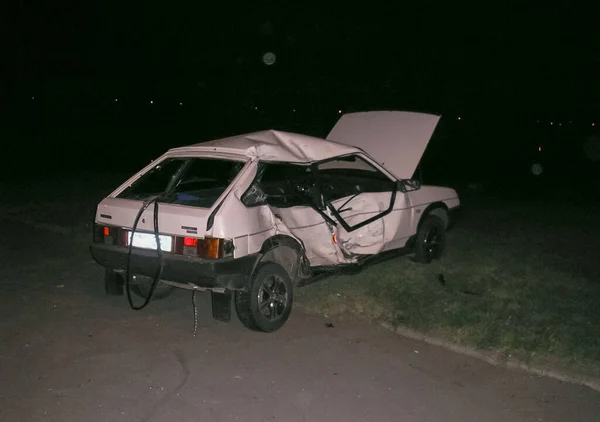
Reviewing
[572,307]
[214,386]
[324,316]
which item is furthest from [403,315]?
[214,386]

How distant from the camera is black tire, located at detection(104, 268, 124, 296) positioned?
6488 millimetres

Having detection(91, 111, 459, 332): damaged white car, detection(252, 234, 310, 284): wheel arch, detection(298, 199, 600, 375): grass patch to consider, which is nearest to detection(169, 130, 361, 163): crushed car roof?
detection(91, 111, 459, 332): damaged white car

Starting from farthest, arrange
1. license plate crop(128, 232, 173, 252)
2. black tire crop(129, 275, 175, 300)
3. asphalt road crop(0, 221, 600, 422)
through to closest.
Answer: black tire crop(129, 275, 175, 300)
license plate crop(128, 232, 173, 252)
asphalt road crop(0, 221, 600, 422)

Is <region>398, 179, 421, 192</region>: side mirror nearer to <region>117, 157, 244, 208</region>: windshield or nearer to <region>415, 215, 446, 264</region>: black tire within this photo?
<region>415, 215, 446, 264</region>: black tire

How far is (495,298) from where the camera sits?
6719mm

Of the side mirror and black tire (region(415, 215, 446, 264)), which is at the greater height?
the side mirror

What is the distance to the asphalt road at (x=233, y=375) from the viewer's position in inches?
167

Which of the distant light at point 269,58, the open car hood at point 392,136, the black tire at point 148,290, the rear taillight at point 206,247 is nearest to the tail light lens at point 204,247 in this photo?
the rear taillight at point 206,247

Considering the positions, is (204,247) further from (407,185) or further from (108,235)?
(407,185)

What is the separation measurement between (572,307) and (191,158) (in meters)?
4.23

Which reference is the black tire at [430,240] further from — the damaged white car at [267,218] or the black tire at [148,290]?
the black tire at [148,290]

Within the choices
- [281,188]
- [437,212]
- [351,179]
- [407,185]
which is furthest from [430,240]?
[281,188]

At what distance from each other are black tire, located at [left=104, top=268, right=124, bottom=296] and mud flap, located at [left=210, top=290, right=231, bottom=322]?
134 cm

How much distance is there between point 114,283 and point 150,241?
108 centimetres
